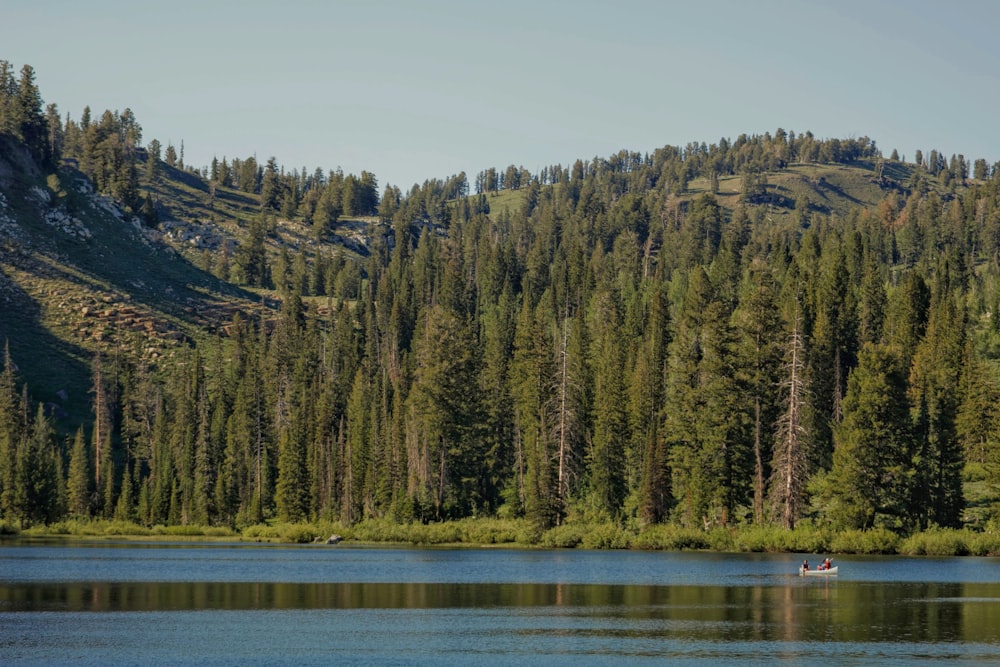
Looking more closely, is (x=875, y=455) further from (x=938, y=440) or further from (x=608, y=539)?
(x=608, y=539)

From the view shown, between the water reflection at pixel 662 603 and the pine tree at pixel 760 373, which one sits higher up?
the pine tree at pixel 760 373

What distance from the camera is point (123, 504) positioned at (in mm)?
156250

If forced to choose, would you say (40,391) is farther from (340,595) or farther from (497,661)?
(497,661)

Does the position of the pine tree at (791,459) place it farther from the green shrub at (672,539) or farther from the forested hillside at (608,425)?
the green shrub at (672,539)

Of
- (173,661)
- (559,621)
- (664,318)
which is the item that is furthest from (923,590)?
(664,318)

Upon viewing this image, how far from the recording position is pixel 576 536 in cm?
10912

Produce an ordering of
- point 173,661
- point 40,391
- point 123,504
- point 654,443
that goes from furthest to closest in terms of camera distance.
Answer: point 40,391 < point 123,504 < point 654,443 < point 173,661

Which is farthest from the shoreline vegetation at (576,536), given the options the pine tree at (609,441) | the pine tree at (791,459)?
the pine tree at (609,441)

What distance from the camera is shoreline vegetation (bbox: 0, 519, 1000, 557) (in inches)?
3698

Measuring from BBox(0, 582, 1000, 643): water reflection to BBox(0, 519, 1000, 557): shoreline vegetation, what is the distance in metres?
25.7

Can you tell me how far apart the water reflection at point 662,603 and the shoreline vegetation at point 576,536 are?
2568 cm

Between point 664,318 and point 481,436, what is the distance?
33.1m

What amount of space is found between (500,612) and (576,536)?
5180cm

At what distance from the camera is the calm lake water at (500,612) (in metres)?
45.2
